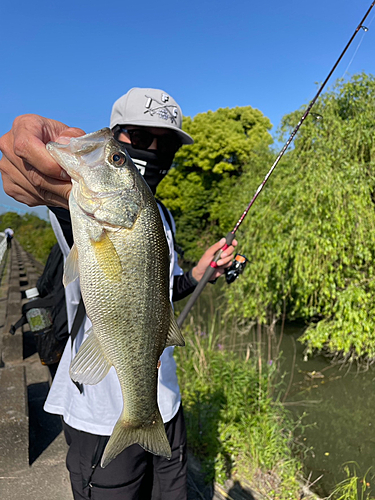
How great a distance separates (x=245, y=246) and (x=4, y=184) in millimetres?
7132

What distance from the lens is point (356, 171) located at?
7090 millimetres

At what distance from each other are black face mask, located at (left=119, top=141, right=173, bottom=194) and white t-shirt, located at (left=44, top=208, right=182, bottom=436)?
71cm

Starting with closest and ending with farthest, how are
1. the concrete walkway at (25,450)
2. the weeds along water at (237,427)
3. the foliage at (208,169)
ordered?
the concrete walkway at (25,450) → the weeds along water at (237,427) → the foliage at (208,169)

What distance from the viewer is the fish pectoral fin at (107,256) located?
1365 mm

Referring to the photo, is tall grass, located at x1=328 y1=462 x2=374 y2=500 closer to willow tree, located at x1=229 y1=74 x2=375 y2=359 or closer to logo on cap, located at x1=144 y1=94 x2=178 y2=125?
willow tree, located at x1=229 y1=74 x2=375 y2=359

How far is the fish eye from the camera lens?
1390 millimetres

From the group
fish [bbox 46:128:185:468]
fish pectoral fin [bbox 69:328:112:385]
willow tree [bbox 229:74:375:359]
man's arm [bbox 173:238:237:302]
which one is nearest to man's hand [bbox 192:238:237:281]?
man's arm [bbox 173:238:237:302]

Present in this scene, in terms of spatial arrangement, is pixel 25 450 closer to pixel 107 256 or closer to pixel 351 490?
pixel 107 256

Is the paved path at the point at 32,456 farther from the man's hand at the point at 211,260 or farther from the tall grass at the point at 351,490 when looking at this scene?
the man's hand at the point at 211,260

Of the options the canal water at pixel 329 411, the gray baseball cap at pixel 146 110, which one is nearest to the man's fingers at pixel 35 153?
the gray baseball cap at pixel 146 110

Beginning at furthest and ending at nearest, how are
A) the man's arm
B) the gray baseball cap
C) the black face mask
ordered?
the man's arm < the black face mask < the gray baseball cap

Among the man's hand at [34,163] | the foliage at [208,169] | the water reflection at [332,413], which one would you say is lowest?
the water reflection at [332,413]

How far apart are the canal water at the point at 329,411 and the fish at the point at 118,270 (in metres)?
3.10

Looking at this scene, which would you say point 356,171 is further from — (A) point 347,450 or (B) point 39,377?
(B) point 39,377
